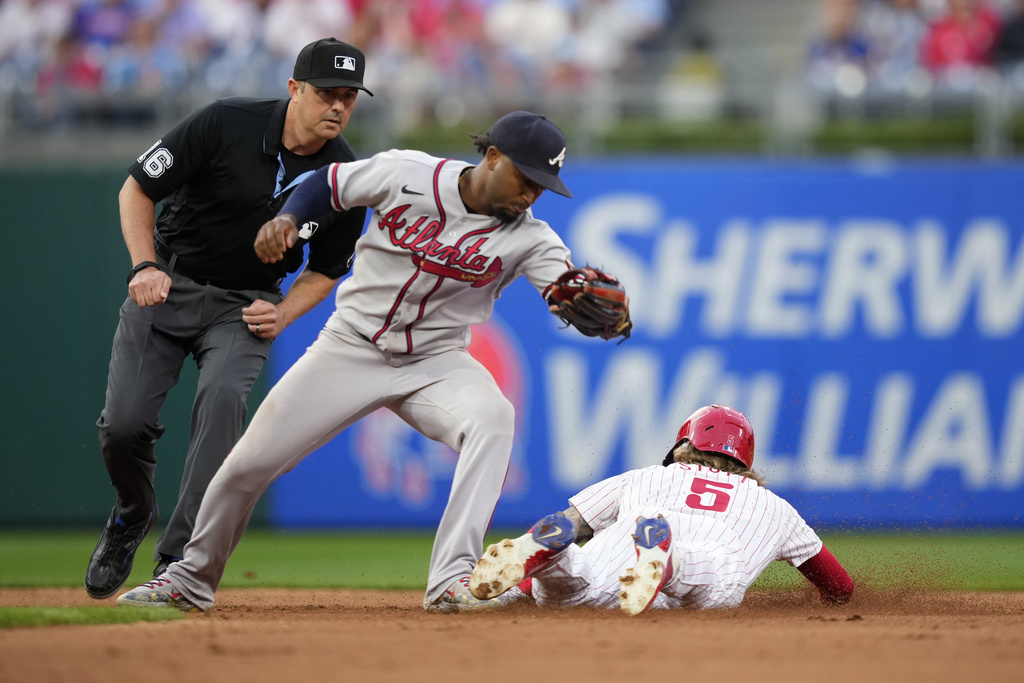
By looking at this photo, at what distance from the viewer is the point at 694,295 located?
9.78 m

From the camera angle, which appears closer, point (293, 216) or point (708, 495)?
point (293, 216)

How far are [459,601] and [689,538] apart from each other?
90 centimetres

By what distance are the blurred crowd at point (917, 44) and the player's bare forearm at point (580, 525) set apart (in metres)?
6.56

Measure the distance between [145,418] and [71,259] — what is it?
17.8 ft

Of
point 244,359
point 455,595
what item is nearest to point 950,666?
point 455,595

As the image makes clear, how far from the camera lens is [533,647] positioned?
3514mm

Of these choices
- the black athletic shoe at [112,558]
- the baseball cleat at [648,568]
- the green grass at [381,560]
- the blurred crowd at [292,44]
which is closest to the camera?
the baseball cleat at [648,568]

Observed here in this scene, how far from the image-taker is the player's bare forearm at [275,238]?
4332 millimetres

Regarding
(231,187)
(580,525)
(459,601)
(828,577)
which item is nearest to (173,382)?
(231,187)

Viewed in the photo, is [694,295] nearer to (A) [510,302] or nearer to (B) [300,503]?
(A) [510,302]

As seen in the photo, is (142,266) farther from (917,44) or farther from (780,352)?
(917,44)

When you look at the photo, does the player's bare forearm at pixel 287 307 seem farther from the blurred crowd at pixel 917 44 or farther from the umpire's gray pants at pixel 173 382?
the blurred crowd at pixel 917 44

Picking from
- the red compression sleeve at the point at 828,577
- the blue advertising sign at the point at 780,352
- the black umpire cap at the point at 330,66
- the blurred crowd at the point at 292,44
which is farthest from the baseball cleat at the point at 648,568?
the blurred crowd at the point at 292,44

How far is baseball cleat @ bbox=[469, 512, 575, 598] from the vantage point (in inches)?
159
